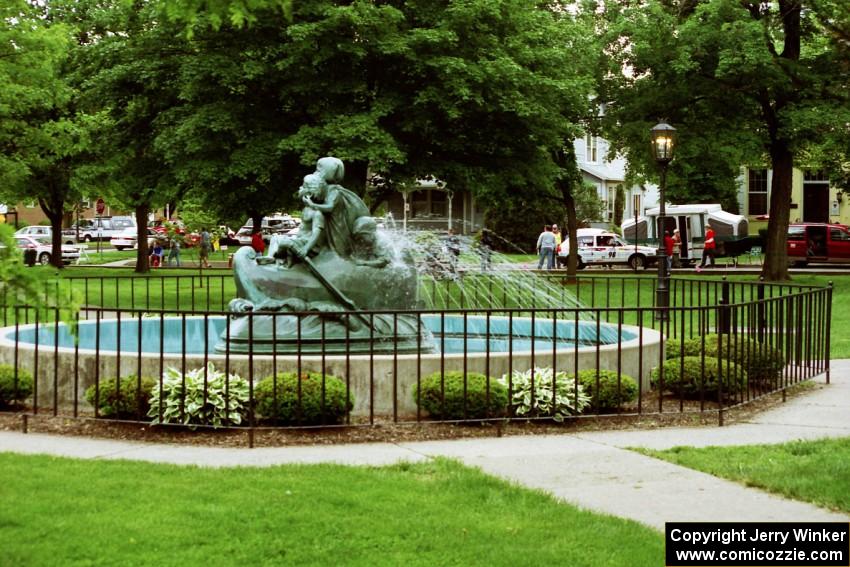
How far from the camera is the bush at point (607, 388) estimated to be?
10008 millimetres

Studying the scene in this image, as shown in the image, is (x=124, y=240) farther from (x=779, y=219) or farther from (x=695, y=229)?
(x=779, y=219)

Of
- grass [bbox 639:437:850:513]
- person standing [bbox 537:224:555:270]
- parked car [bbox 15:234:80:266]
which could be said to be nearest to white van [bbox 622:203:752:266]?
person standing [bbox 537:224:555:270]

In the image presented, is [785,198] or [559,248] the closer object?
[785,198]

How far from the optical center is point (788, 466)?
7.92 m

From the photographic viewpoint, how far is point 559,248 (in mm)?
46312

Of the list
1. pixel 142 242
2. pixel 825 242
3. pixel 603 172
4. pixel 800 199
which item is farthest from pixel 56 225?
pixel 800 199

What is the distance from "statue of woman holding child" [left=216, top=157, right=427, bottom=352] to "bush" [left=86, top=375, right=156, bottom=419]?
6.40 feet

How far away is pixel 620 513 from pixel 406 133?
60.5ft

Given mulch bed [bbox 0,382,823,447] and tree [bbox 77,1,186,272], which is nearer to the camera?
mulch bed [bbox 0,382,823,447]

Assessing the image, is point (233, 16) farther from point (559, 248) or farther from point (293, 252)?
point (559, 248)

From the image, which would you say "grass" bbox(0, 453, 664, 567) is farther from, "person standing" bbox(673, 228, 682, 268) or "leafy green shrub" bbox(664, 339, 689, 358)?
"person standing" bbox(673, 228, 682, 268)

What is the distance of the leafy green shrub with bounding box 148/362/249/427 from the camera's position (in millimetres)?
9227

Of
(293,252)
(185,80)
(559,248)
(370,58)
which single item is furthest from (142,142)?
(559,248)

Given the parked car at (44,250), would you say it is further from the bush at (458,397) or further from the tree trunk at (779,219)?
the bush at (458,397)
